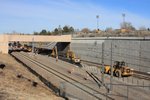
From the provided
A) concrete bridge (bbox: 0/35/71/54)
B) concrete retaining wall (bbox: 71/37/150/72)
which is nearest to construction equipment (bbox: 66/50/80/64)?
concrete retaining wall (bbox: 71/37/150/72)

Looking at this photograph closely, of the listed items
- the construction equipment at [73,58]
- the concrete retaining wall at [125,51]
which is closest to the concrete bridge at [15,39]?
the concrete retaining wall at [125,51]

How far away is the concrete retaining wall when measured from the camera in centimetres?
6184

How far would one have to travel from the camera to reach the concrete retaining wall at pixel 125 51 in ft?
203

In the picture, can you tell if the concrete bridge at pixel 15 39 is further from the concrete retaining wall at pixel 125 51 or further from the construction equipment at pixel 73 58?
the construction equipment at pixel 73 58

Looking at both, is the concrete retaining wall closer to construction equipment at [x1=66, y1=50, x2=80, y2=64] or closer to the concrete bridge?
construction equipment at [x1=66, y1=50, x2=80, y2=64]

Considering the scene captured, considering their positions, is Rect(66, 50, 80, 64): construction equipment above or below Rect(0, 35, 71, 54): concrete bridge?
below

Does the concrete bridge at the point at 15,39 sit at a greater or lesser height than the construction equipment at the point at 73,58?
greater

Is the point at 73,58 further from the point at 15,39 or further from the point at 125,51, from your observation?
the point at 15,39

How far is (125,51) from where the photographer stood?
227 feet

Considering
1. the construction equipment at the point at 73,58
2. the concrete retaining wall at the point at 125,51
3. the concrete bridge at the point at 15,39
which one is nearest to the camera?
the concrete retaining wall at the point at 125,51

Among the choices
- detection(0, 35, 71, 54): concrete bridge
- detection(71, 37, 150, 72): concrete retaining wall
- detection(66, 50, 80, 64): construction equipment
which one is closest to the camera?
detection(71, 37, 150, 72): concrete retaining wall

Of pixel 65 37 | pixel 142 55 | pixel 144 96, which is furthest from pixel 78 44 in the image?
pixel 144 96

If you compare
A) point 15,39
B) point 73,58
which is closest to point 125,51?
point 73,58

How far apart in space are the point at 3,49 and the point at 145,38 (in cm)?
5334
